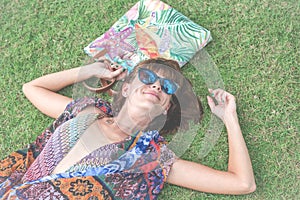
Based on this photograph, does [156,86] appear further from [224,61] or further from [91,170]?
[224,61]

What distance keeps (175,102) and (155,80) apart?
0.19 m

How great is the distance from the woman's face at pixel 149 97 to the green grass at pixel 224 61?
52 centimetres

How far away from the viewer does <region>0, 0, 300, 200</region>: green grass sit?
2516 mm

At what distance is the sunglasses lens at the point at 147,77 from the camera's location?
7.01 feet

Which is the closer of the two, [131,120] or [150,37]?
[131,120]

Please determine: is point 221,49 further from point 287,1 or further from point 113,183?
point 113,183

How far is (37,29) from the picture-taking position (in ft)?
9.46

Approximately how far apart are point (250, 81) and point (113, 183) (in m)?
1.06

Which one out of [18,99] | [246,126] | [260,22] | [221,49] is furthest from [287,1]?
[18,99]

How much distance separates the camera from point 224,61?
265 cm

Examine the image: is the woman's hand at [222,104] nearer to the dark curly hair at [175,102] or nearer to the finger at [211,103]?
the finger at [211,103]

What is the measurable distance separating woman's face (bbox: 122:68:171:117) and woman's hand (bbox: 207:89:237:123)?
44 cm

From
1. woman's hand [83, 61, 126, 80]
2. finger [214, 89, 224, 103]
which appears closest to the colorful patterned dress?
woman's hand [83, 61, 126, 80]

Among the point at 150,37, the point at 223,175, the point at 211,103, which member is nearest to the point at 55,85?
the point at 150,37
